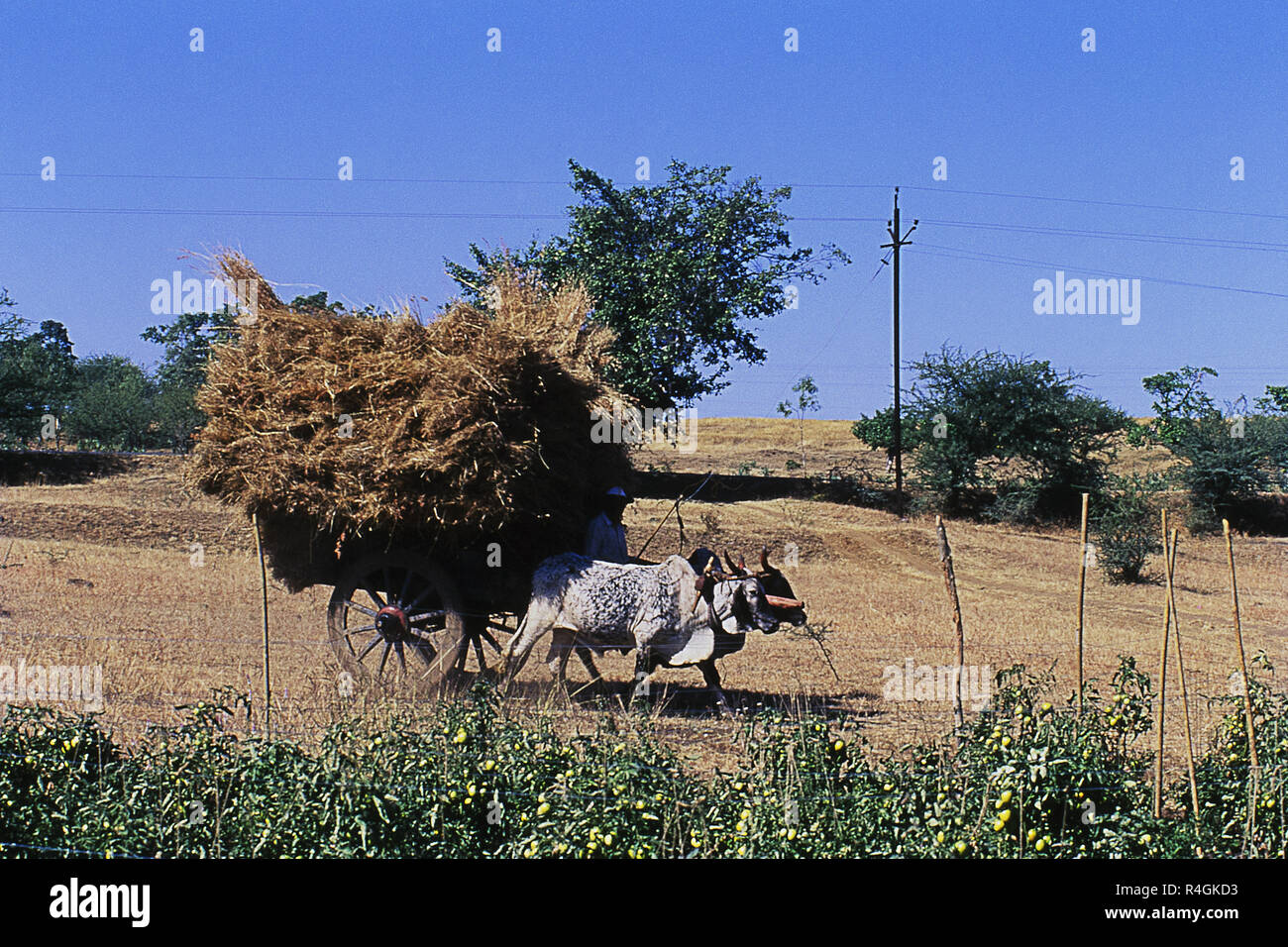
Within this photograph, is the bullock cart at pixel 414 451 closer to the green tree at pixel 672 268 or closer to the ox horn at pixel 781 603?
the ox horn at pixel 781 603

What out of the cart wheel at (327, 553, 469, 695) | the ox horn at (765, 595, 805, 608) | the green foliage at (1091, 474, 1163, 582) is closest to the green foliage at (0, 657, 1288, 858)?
the ox horn at (765, 595, 805, 608)

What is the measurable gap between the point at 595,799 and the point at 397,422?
3.47 m

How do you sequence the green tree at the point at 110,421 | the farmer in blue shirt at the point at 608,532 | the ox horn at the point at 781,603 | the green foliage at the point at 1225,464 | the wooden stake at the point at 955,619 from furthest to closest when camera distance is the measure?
the green tree at the point at 110,421 → the green foliage at the point at 1225,464 → the farmer in blue shirt at the point at 608,532 → the ox horn at the point at 781,603 → the wooden stake at the point at 955,619

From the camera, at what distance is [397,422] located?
7.61 meters

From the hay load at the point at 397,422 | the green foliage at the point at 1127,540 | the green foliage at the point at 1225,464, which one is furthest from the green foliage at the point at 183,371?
the green foliage at the point at 1225,464

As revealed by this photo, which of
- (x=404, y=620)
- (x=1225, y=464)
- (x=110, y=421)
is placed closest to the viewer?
(x=404, y=620)

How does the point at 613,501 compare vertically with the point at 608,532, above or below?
above

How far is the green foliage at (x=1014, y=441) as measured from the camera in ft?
104

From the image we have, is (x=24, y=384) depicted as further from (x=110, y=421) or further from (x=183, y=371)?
(x=183, y=371)

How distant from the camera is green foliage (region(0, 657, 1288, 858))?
4.95m

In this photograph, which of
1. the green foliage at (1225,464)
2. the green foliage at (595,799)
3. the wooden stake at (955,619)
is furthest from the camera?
the green foliage at (1225,464)

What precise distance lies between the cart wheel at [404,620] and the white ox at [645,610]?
59 centimetres

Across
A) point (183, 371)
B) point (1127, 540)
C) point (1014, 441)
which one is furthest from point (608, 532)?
point (183, 371)

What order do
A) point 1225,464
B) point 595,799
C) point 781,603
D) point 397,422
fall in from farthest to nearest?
point 1225,464
point 781,603
point 397,422
point 595,799
